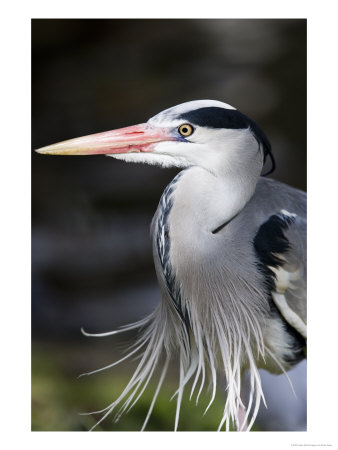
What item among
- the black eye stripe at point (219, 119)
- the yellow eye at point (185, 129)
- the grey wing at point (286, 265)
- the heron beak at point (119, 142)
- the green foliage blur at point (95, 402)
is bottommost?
the green foliage blur at point (95, 402)

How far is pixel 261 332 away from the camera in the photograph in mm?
1837

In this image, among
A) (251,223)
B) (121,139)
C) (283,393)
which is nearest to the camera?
(121,139)

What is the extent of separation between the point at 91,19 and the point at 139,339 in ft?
3.03

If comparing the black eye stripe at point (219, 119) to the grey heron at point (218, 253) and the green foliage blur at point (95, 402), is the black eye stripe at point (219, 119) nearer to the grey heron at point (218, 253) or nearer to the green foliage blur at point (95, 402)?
the grey heron at point (218, 253)

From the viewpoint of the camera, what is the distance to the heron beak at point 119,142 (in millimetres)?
1617

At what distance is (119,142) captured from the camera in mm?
1641

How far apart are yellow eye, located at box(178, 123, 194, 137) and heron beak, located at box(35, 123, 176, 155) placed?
0.09ft

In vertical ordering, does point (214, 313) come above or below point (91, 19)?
below

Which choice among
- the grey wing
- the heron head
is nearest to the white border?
the grey wing

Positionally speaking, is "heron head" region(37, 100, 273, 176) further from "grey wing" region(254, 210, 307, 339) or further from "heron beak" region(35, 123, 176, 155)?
"grey wing" region(254, 210, 307, 339)
